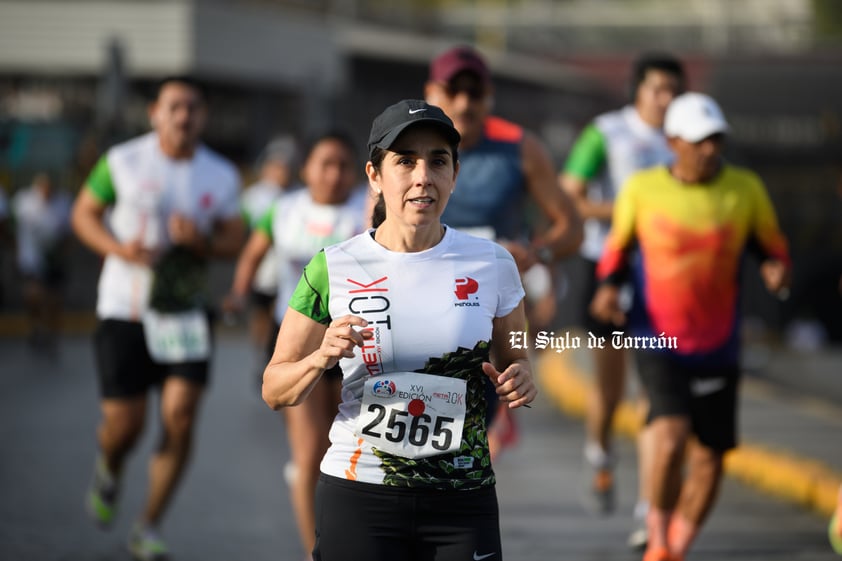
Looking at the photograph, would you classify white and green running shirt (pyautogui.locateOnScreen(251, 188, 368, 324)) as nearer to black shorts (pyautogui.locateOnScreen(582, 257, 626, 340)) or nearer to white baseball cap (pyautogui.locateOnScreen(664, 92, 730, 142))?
black shorts (pyautogui.locateOnScreen(582, 257, 626, 340))

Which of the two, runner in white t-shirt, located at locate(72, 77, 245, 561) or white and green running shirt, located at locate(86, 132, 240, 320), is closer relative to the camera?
runner in white t-shirt, located at locate(72, 77, 245, 561)

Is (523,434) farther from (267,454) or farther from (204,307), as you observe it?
(204,307)

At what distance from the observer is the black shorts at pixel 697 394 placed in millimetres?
7480

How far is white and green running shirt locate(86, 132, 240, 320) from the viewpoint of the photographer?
8.47m

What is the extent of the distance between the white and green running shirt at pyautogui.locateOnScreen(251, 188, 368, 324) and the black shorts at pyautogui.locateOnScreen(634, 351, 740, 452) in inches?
75.5

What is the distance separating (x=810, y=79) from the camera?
2816 cm

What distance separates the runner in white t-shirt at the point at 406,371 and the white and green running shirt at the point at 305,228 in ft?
13.0

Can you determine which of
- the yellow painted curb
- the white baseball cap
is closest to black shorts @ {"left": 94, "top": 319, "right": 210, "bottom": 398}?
the white baseball cap

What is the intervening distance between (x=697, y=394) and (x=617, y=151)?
2.38m

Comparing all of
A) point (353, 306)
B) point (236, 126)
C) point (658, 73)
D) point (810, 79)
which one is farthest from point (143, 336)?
point (236, 126)

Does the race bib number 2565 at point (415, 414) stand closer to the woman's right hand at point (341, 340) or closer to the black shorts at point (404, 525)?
the black shorts at point (404, 525)

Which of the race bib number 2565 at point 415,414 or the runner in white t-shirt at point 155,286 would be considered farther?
the runner in white t-shirt at point 155,286

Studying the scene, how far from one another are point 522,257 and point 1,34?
91.4 feet

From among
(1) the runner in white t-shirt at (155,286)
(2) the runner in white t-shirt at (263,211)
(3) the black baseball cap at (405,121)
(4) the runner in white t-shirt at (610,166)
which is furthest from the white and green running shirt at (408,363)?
(2) the runner in white t-shirt at (263,211)
